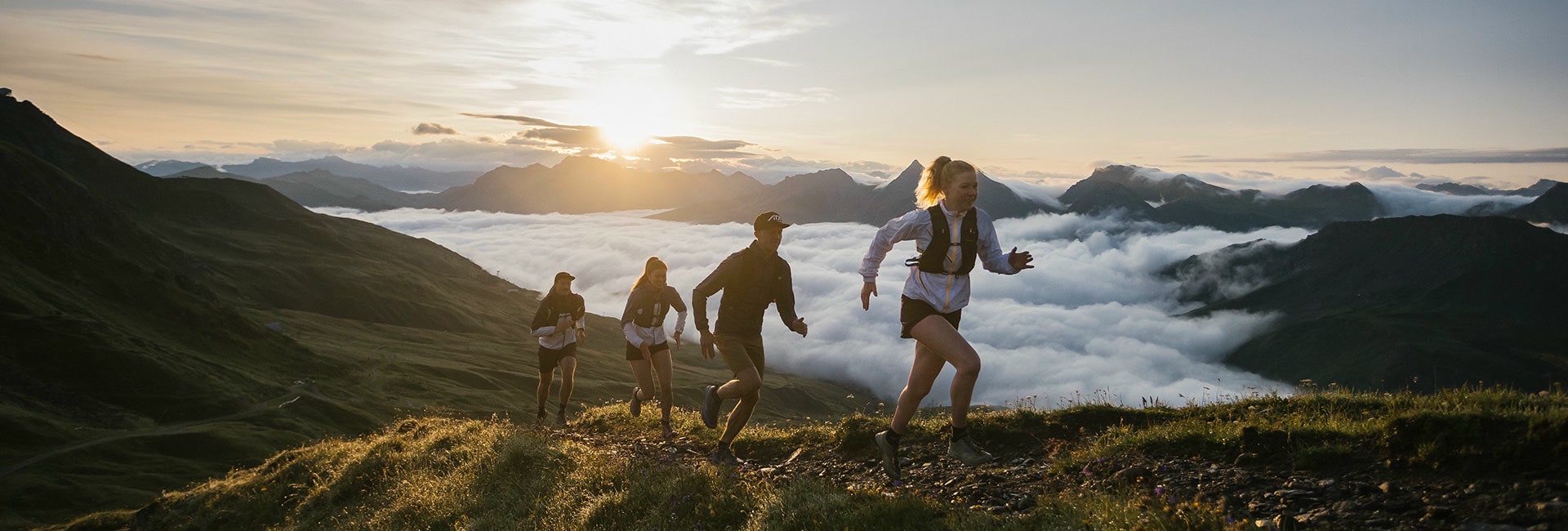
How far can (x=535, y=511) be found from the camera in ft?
28.9

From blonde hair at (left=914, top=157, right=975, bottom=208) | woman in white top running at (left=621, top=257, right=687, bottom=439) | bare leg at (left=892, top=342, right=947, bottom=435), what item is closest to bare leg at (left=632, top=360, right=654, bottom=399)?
woman in white top running at (left=621, top=257, right=687, bottom=439)

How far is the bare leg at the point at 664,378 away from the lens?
1326 centimetres

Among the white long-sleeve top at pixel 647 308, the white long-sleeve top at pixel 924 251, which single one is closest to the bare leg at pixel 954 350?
the white long-sleeve top at pixel 924 251

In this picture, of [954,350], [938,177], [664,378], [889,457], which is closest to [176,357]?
[664,378]

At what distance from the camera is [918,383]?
8016mm

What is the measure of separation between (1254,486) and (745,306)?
6082 mm

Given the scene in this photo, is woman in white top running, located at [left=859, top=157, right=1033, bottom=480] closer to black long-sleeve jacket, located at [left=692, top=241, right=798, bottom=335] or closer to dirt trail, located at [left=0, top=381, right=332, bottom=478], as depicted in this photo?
black long-sleeve jacket, located at [left=692, top=241, right=798, bottom=335]

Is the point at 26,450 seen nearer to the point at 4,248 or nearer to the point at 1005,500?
the point at 4,248

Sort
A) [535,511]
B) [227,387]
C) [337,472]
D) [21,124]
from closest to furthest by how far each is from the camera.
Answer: [535,511]
[337,472]
[227,387]
[21,124]

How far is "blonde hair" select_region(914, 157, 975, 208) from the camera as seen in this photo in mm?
8094

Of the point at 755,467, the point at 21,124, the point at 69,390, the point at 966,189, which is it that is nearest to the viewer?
the point at 966,189

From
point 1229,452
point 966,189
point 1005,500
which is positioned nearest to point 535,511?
point 1005,500

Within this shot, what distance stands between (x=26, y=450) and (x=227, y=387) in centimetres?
2605

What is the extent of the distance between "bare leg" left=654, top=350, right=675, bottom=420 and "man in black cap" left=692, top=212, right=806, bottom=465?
7.51ft
